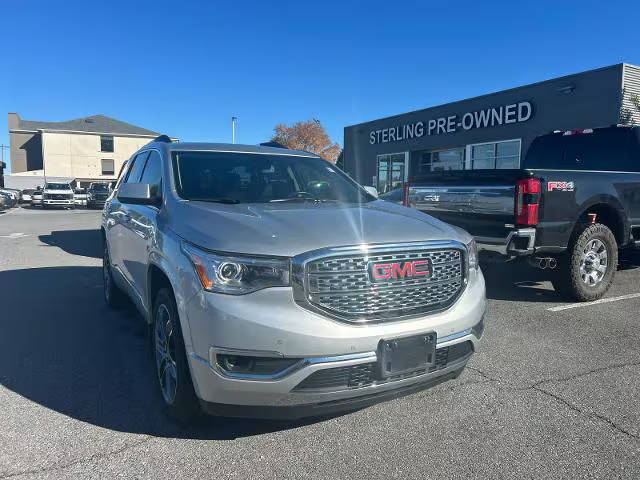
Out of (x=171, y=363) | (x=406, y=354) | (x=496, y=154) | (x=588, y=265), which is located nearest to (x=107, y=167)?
(x=496, y=154)

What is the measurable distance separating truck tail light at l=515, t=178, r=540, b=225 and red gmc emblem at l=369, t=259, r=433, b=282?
8.72ft

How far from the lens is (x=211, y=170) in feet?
12.3

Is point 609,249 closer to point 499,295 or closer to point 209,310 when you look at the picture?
point 499,295

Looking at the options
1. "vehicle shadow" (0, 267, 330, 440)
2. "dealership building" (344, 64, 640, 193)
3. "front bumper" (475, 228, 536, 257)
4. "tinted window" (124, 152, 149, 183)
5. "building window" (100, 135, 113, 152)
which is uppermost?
"building window" (100, 135, 113, 152)

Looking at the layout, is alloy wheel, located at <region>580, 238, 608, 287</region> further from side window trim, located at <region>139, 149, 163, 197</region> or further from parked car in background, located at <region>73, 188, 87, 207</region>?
parked car in background, located at <region>73, 188, 87, 207</region>

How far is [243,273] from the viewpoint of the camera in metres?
2.46

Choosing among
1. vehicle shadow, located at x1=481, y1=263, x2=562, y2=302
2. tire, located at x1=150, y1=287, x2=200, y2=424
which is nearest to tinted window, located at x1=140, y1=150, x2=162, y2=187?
tire, located at x1=150, y1=287, x2=200, y2=424

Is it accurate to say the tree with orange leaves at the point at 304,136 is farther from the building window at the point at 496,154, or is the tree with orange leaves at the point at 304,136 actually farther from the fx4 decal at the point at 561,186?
the fx4 decal at the point at 561,186

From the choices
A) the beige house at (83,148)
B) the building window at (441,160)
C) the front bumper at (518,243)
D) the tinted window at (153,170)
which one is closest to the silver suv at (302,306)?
the tinted window at (153,170)

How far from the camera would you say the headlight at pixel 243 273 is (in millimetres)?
2434

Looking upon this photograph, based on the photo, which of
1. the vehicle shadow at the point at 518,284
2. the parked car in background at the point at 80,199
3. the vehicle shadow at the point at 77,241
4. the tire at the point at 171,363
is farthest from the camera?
the parked car in background at the point at 80,199

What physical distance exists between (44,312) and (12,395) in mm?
2377

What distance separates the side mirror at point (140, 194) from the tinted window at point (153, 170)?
0.18 meters

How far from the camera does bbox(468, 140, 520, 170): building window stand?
60.8ft
